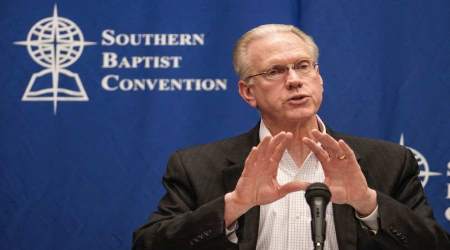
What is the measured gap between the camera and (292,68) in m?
2.55

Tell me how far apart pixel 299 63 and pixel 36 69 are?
4.03ft

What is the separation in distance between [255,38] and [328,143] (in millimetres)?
665

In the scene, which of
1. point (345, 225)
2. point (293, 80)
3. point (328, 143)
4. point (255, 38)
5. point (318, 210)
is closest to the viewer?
point (318, 210)

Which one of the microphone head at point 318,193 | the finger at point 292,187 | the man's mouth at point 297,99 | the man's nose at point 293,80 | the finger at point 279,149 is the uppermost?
the man's nose at point 293,80

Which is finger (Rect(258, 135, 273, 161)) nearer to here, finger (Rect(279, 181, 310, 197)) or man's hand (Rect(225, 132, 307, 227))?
man's hand (Rect(225, 132, 307, 227))

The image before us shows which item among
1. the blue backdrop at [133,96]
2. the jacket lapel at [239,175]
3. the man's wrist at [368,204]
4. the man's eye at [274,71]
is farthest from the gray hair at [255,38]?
the man's wrist at [368,204]

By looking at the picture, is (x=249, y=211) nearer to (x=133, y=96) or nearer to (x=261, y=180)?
(x=261, y=180)

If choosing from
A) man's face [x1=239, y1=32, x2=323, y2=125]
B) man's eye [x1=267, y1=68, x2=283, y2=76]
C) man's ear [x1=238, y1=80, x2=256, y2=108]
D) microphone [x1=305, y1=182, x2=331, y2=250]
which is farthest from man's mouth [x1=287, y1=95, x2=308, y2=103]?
microphone [x1=305, y1=182, x2=331, y2=250]

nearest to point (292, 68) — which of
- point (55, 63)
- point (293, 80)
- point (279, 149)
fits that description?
point (293, 80)

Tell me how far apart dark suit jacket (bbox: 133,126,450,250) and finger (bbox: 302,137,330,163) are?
0.21 metres

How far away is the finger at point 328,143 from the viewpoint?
82.7 inches

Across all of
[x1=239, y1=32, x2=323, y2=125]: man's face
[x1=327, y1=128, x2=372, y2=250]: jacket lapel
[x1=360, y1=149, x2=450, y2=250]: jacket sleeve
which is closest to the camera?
[x1=360, y1=149, x2=450, y2=250]: jacket sleeve

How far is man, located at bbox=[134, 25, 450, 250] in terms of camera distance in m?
2.18

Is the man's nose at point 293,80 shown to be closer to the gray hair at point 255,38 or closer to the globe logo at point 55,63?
the gray hair at point 255,38
